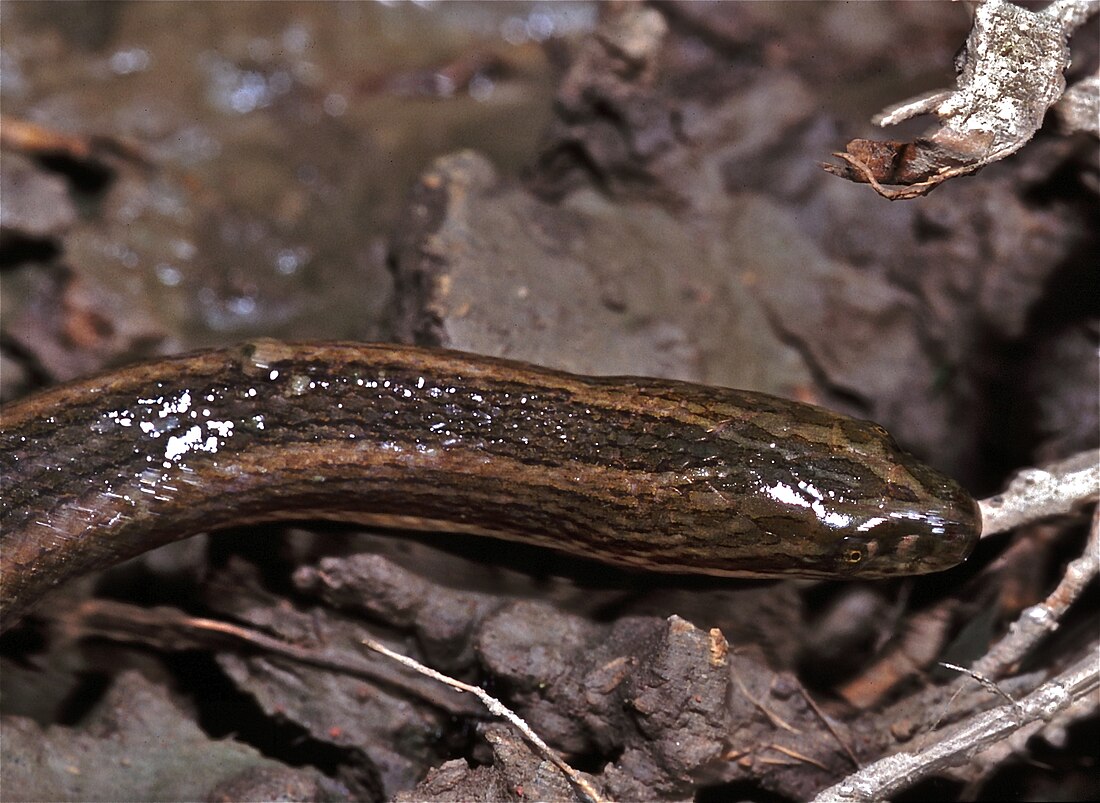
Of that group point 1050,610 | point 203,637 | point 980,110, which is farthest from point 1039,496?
point 203,637

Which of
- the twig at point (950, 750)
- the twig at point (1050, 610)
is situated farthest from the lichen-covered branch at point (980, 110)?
the twig at point (950, 750)

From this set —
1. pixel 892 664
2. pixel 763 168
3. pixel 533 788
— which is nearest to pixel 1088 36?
pixel 763 168

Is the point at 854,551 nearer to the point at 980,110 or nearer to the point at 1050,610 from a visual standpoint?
the point at 1050,610

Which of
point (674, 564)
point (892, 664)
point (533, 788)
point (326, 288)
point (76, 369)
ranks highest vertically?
point (326, 288)

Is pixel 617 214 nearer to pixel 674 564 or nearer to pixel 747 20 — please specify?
pixel 747 20

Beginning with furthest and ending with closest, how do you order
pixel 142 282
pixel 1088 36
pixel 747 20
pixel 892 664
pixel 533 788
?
1. pixel 747 20
2. pixel 142 282
3. pixel 1088 36
4. pixel 892 664
5. pixel 533 788

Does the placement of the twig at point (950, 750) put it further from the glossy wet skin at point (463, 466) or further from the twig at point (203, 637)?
the twig at point (203, 637)
